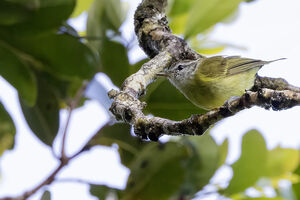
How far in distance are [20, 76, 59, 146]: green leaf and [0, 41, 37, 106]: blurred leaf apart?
17 cm

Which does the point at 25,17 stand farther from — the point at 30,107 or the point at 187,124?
the point at 187,124

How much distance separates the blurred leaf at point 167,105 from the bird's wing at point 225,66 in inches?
21.2

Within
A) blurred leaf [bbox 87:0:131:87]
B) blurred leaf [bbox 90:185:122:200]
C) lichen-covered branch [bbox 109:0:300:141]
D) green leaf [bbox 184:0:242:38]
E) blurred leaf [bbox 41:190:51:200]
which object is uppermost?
green leaf [bbox 184:0:242:38]

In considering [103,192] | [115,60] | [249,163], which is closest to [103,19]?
[115,60]

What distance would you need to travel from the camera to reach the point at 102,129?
2.30m

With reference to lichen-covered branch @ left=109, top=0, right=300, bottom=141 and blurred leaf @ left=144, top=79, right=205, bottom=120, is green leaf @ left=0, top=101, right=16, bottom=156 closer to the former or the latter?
blurred leaf @ left=144, top=79, right=205, bottom=120

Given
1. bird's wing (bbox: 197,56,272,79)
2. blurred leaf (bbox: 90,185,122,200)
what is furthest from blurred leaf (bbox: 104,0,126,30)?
blurred leaf (bbox: 90,185,122,200)

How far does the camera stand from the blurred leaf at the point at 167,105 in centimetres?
231

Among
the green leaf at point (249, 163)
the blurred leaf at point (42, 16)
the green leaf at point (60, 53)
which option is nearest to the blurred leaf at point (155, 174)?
the green leaf at point (249, 163)

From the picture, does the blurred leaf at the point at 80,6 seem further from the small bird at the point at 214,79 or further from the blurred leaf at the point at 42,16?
the small bird at the point at 214,79

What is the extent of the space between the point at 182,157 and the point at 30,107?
870 mm

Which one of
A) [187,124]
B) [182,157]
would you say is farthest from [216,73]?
[187,124]

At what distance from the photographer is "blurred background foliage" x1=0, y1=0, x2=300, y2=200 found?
217 centimetres

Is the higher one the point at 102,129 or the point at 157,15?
the point at 157,15
